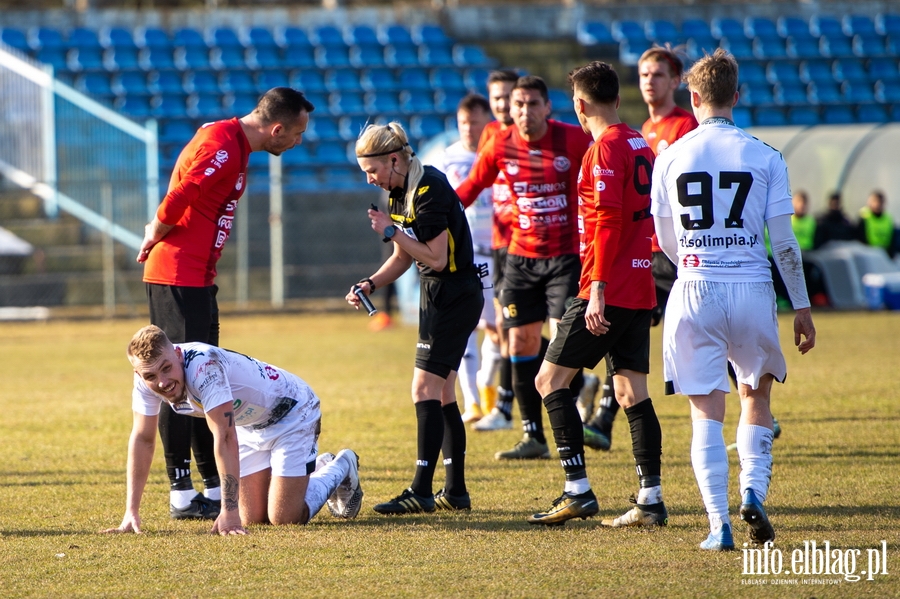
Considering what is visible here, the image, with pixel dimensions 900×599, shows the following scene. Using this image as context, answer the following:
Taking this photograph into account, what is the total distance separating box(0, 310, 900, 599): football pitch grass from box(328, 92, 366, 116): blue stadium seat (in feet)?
46.7

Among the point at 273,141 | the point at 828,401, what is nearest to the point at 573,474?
the point at 273,141

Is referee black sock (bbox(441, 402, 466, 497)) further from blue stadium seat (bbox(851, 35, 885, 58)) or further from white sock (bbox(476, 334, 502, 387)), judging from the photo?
blue stadium seat (bbox(851, 35, 885, 58))

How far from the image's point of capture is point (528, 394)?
7094mm

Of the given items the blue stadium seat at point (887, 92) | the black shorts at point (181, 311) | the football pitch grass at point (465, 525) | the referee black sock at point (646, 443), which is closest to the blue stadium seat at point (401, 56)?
the blue stadium seat at point (887, 92)

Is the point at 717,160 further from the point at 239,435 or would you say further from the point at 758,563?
the point at 239,435

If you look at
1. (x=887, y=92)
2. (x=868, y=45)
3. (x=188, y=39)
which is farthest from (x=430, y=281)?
(x=868, y=45)

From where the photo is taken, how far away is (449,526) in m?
5.31

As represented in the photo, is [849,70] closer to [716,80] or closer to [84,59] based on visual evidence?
[84,59]

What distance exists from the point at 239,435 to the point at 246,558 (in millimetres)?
1014

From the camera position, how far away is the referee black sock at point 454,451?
5.74m

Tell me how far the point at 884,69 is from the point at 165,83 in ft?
53.8

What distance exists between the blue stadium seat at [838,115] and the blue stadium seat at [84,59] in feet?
52.2

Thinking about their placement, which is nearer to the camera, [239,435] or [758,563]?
[758,563]

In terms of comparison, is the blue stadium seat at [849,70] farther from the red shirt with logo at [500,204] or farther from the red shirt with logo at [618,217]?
the red shirt with logo at [618,217]
